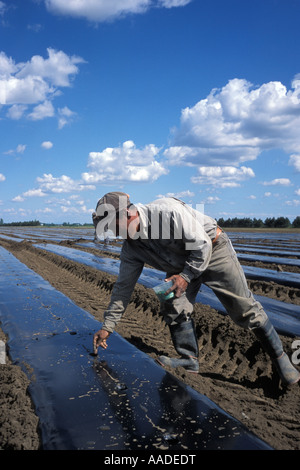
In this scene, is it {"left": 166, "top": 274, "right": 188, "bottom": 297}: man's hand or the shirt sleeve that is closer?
{"left": 166, "top": 274, "right": 188, "bottom": 297}: man's hand

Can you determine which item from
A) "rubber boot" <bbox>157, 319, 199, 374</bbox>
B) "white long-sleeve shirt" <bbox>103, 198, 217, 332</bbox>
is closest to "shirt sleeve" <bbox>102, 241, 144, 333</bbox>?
"white long-sleeve shirt" <bbox>103, 198, 217, 332</bbox>

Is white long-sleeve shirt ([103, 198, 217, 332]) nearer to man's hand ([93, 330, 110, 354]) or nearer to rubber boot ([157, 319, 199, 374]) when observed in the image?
man's hand ([93, 330, 110, 354])

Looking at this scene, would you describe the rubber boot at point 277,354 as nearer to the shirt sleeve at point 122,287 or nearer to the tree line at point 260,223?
the shirt sleeve at point 122,287

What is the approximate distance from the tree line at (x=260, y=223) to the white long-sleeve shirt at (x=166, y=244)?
132 ft

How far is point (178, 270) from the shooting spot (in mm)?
2756

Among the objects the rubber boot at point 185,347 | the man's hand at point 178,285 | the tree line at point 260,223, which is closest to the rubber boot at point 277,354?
the rubber boot at point 185,347

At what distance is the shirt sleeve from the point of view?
2.89 m

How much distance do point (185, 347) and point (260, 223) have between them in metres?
42.6

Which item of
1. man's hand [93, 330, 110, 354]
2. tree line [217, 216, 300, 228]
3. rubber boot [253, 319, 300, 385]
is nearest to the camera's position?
rubber boot [253, 319, 300, 385]

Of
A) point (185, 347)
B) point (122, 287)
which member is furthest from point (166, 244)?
point (185, 347)

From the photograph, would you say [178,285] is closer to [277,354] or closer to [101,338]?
[101,338]

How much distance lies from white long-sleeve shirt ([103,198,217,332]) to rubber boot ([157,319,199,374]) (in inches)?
18.8
